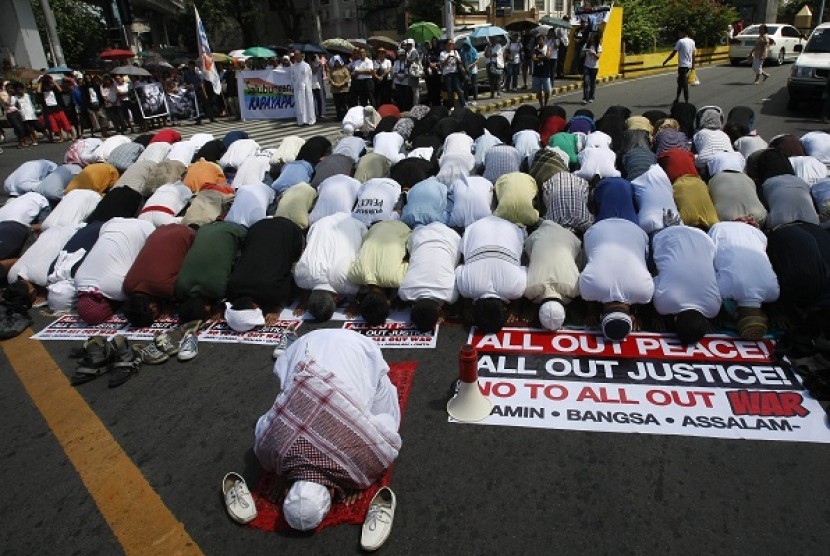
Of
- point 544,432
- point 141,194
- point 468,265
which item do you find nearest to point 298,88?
point 141,194

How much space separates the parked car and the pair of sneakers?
80.4 ft

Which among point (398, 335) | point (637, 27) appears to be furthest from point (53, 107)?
point (637, 27)

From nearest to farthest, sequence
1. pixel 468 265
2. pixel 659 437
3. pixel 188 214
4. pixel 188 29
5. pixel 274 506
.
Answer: pixel 274 506, pixel 659 437, pixel 468 265, pixel 188 214, pixel 188 29

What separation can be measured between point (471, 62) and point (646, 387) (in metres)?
13.0

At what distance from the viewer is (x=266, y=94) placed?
49.3 feet

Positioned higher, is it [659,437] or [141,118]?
[141,118]

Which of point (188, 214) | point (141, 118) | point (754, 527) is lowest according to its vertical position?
point (754, 527)

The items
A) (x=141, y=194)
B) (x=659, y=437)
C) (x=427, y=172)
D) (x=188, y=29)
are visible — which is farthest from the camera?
(x=188, y=29)

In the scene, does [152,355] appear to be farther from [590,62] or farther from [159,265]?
A: [590,62]

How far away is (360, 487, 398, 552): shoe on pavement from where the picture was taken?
2547mm

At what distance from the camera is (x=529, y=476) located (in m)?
2.93

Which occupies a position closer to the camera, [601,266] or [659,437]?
[659,437]

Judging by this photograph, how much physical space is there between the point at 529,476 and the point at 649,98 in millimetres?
14360

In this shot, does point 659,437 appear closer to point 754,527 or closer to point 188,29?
point 754,527
